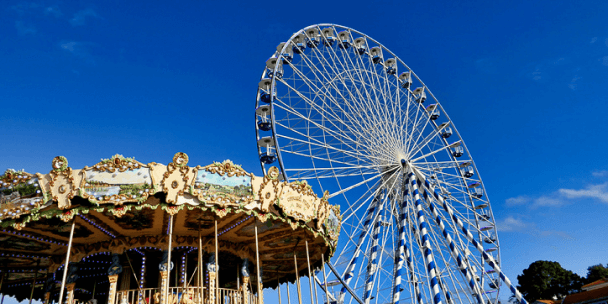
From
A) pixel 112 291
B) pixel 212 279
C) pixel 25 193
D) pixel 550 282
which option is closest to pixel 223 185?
pixel 212 279

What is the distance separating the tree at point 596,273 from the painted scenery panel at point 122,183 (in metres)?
39.1

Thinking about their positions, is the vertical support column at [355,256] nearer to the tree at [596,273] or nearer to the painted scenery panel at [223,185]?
the painted scenery panel at [223,185]

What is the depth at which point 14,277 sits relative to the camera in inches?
582

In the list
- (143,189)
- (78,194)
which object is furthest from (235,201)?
(78,194)

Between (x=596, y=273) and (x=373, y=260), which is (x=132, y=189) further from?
(x=596, y=273)

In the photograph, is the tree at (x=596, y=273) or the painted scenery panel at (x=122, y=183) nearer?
the painted scenery panel at (x=122, y=183)

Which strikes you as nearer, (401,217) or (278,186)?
(278,186)

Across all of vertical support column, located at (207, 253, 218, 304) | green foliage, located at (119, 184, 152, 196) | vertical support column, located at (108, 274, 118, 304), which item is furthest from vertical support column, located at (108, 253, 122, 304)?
green foliage, located at (119, 184, 152, 196)

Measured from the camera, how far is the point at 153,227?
1188cm

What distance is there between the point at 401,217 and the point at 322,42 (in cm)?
812

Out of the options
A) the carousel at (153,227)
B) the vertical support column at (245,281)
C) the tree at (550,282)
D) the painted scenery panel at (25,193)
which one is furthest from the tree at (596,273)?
the painted scenery panel at (25,193)

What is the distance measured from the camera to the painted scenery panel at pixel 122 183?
9.86 metres

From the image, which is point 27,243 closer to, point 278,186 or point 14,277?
point 14,277

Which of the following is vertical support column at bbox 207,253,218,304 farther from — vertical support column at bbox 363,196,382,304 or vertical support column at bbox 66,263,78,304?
vertical support column at bbox 363,196,382,304
